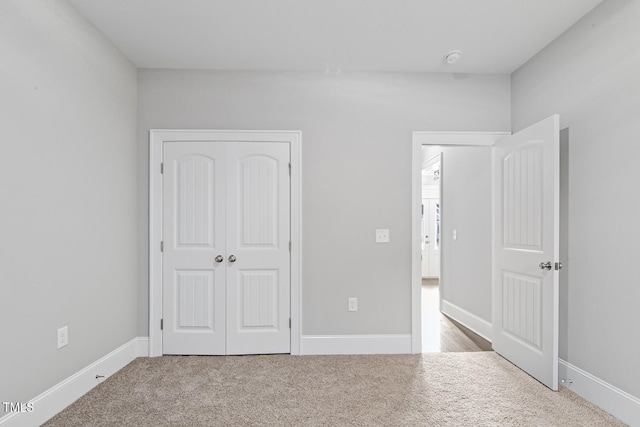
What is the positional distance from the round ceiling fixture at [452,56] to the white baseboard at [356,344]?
244 centimetres

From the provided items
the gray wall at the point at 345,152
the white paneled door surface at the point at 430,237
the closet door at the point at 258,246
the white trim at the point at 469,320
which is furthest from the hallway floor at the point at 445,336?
the white paneled door surface at the point at 430,237

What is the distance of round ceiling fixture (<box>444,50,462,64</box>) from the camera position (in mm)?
2912

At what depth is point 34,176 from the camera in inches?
79.4

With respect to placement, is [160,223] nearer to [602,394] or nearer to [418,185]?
[418,185]

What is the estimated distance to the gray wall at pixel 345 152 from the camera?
3.26 m

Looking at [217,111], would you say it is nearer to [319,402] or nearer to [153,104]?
[153,104]

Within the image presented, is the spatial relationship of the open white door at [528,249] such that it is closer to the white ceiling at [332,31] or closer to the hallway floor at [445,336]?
the hallway floor at [445,336]

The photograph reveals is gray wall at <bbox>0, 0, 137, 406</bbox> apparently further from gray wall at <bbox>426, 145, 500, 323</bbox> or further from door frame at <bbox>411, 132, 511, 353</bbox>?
gray wall at <bbox>426, 145, 500, 323</bbox>

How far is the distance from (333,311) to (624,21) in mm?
2916

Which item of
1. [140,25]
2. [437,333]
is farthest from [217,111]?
[437,333]

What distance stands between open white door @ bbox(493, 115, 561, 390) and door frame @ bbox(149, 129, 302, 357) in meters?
1.79

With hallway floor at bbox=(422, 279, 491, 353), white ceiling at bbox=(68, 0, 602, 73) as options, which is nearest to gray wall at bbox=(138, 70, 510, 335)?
white ceiling at bbox=(68, 0, 602, 73)

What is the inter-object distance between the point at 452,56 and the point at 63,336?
11.5ft

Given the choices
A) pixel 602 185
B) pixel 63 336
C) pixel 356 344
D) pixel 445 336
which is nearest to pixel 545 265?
pixel 602 185
